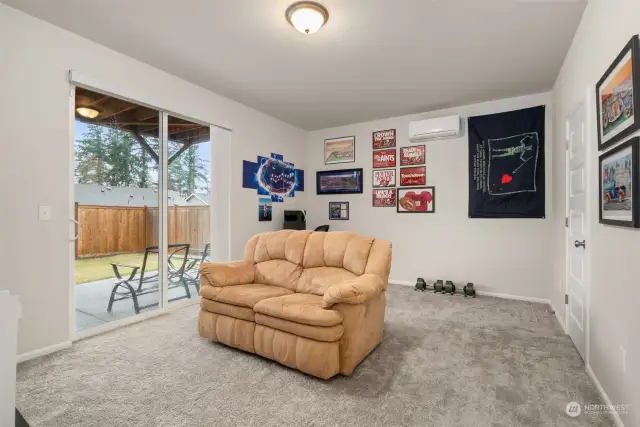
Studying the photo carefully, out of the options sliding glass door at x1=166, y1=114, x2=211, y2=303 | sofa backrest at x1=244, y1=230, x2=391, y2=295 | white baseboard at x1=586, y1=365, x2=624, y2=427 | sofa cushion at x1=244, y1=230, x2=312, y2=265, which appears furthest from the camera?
sliding glass door at x1=166, y1=114, x2=211, y2=303

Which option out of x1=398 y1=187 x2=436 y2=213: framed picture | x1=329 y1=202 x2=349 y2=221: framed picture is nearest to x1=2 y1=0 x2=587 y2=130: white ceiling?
x1=398 y1=187 x2=436 y2=213: framed picture

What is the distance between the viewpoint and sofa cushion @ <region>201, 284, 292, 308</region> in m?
2.52

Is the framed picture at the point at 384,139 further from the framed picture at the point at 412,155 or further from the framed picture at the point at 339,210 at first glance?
the framed picture at the point at 339,210

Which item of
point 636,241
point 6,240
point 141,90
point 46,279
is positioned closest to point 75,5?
point 141,90

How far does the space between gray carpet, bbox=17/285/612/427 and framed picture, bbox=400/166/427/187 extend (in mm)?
2455

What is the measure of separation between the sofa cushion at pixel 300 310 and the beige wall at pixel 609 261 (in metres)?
1.55

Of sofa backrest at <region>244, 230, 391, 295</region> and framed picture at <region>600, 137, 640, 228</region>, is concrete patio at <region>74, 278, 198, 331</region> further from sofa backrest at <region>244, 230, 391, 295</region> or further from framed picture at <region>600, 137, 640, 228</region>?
framed picture at <region>600, 137, 640, 228</region>

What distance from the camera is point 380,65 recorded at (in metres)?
3.37

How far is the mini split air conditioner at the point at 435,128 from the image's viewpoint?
175 inches

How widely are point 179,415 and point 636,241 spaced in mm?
2568

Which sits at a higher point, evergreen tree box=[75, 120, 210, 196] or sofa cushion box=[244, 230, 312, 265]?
evergreen tree box=[75, 120, 210, 196]

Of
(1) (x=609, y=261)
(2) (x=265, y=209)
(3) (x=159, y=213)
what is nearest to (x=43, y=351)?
(3) (x=159, y=213)

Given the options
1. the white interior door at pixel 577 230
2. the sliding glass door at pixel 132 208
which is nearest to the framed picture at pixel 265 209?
the sliding glass door at pixel 132 208

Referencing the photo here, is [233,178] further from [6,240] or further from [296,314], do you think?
[296,314]
